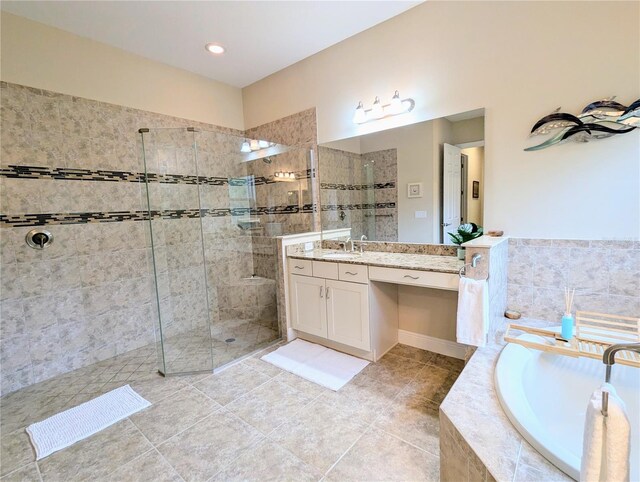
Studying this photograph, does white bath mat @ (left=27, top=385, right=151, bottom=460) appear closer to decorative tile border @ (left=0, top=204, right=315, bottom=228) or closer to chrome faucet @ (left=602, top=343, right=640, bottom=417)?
decorative tile border @ (left=0, top=204, right=315, bottom=228)

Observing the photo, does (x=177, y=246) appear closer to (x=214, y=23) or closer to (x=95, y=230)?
(x=95, y=230)

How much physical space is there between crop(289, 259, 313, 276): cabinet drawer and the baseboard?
107cm

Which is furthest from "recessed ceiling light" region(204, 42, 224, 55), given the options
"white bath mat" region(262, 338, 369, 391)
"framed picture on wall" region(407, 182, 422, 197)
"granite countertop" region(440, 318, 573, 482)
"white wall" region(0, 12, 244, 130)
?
"granite countertop" region(440, 318, 573, 482)

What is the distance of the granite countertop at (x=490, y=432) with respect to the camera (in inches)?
39.9

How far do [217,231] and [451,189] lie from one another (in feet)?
8.01

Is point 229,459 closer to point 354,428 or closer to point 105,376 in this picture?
point 354,428

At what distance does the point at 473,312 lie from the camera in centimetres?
184

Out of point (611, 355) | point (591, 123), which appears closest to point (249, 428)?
point (611, 355)

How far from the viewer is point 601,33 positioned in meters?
1.78

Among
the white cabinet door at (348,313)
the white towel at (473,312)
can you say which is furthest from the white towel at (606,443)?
the white cabinet door at (348,313)

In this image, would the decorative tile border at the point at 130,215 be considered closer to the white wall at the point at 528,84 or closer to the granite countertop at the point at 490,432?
the white wall at the point at 528,84

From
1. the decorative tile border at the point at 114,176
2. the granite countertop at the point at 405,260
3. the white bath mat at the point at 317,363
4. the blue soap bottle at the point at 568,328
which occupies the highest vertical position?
the decorative tile border at the point at 114,176

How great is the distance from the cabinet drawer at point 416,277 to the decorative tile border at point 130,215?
4.22 feet

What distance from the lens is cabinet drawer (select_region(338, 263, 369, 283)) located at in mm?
2430
